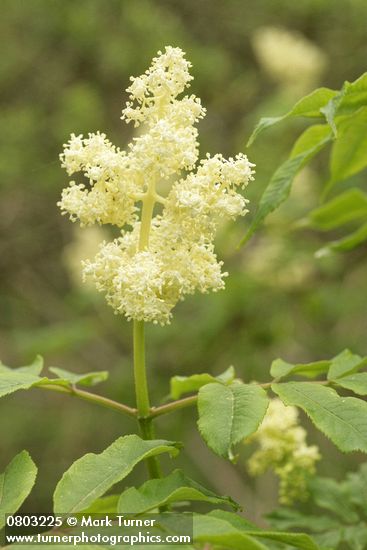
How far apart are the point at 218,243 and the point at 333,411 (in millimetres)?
3391

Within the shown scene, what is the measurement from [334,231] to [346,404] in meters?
4.36

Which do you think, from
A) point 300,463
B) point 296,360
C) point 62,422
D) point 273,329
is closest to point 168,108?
point 300,463

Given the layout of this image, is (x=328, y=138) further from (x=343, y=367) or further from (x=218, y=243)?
(x=218, y=243)

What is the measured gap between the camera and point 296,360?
6.03m

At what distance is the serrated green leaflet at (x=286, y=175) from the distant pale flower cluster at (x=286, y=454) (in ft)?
2.01

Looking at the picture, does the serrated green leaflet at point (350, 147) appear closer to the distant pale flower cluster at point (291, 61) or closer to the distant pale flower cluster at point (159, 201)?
the distant pale flower cluster at point (159, 201)

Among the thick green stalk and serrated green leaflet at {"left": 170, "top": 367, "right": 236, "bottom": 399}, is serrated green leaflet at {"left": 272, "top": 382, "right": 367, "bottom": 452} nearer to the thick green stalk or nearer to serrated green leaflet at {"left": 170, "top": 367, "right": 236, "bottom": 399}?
serrated green leaflet at {"left": 170, "top": 367, "right": 236, "bottom": 399}

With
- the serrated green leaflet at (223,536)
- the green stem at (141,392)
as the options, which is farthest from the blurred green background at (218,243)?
the serrated green leaflet at (223,536)

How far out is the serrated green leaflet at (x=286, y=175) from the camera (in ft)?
5.40

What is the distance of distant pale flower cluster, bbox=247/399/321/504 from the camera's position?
203 cm

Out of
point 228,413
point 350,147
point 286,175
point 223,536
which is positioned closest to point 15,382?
point 228,413

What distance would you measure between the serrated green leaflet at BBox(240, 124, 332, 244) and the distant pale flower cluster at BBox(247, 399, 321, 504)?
612 millimetres

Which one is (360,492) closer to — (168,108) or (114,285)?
(114,285)

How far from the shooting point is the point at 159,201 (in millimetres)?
1602
